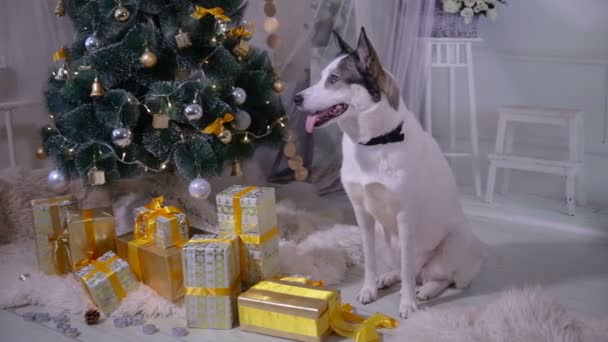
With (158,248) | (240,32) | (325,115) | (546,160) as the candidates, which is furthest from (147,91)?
A: (546,160)

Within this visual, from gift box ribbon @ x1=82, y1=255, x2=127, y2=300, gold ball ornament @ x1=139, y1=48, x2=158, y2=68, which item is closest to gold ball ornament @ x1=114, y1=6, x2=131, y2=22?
gold ball ornament @ x1=139, y1=48, x2=158, y2=68

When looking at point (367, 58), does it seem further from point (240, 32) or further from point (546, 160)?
point (546, 160)

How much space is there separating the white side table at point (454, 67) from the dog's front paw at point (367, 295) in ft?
3.73

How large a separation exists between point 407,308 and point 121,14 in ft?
4.46

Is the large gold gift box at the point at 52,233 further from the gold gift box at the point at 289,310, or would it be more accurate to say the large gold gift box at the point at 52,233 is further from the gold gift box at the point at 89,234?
the gold gift box at the point at 289,310

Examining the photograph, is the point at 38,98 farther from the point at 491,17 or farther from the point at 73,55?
the point at 491,17

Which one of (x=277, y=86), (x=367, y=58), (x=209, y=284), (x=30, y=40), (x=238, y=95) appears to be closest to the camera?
(x=367, y=58)

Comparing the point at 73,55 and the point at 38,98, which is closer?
the point at 73,55

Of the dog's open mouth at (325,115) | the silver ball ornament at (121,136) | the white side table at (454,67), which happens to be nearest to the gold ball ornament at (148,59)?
the silver ball ornament at (121,136)

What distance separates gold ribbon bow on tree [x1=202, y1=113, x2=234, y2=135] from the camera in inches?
86.5

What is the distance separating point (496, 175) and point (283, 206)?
1.21m

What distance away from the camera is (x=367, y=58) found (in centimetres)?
166

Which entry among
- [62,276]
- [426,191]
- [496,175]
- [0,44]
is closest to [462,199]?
[496,175]

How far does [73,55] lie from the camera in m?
2.29
